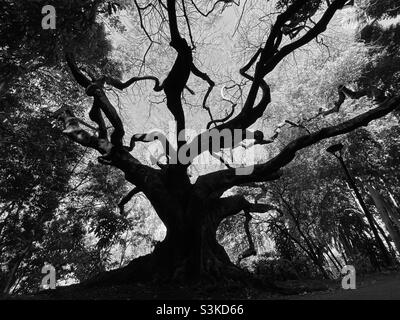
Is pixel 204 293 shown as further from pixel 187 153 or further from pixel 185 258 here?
pixel 187 153

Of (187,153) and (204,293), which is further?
(187,153)

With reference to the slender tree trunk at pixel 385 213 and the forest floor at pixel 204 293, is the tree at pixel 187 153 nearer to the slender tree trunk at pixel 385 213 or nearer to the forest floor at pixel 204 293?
the forest floor at pixel 204 293

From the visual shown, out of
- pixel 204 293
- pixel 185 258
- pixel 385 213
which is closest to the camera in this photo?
pixel 204 293

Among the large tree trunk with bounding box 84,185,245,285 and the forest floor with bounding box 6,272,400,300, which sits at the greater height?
the large tree trunk with bounding box 84,185,245,285

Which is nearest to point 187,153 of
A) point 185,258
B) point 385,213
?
point 185,258

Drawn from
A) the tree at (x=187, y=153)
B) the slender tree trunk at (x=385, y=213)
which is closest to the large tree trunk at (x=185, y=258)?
the tree at (x=187, y=153)

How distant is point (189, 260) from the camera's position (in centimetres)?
572

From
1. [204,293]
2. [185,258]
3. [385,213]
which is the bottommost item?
[204,293]

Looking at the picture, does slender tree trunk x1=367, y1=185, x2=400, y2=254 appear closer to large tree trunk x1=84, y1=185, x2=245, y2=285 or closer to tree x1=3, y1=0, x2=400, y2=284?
tree x1=3, y1=0, x2=400, y2=284

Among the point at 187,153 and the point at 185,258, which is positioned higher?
the point at 187,153

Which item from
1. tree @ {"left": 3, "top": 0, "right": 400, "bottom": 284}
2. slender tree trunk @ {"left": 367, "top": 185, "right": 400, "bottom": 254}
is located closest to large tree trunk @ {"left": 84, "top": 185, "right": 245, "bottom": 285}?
tree @ {"left": 3, "top": 0, "right": 400, "bottom": 284}

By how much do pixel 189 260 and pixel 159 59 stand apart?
6767 millimetres
